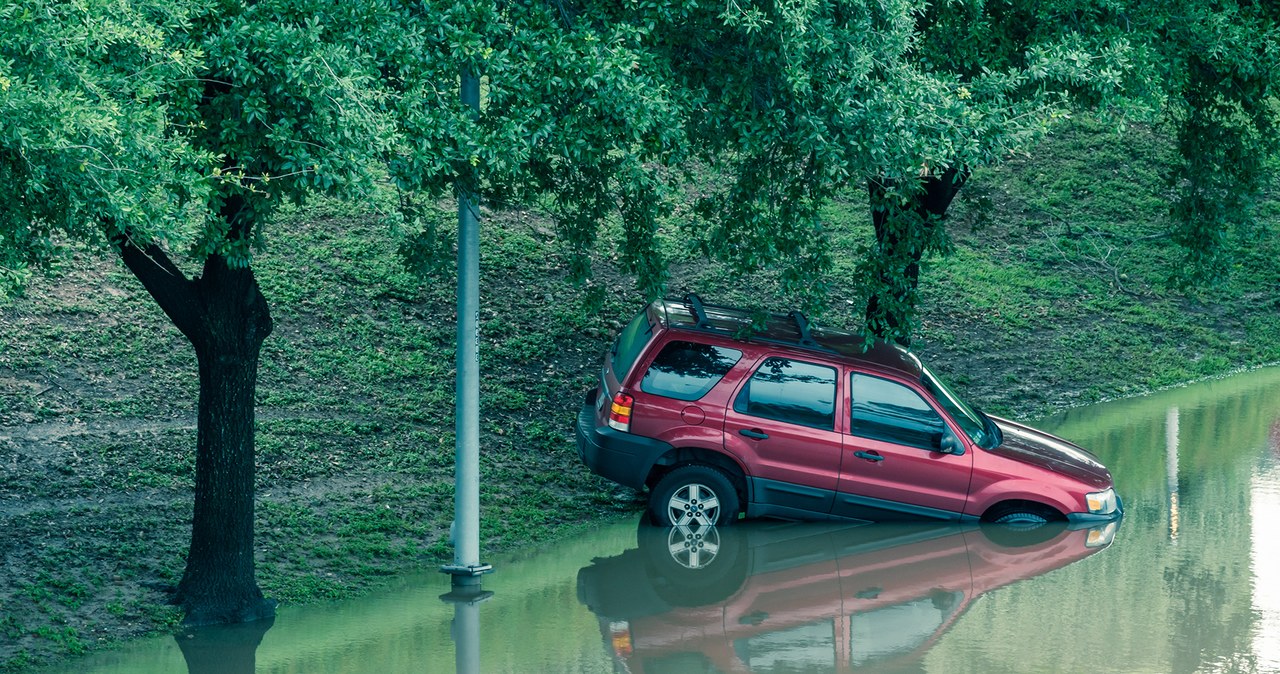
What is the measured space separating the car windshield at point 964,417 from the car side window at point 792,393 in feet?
2.91

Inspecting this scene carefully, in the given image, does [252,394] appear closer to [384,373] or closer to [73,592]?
[73,592]

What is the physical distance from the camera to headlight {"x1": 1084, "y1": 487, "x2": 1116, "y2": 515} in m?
11.4

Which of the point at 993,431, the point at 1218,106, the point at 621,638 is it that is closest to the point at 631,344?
the point at 621,638

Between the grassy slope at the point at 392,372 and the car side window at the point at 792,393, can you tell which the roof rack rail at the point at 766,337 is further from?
the grassy slope at the point at 392,372

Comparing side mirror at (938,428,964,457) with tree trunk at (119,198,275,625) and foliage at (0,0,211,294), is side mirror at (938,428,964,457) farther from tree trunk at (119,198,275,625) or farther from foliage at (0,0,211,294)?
foliage at (0,0,211,294)

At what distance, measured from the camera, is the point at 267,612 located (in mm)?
9555

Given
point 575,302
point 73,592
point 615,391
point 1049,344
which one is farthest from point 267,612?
point 1049,344

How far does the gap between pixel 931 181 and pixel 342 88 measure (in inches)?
311

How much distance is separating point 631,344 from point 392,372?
170 inches

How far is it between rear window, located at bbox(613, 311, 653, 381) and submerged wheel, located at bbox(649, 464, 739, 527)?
0.98 metres

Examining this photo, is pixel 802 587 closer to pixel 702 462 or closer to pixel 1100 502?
pixel 702 462

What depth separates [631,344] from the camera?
11.6m

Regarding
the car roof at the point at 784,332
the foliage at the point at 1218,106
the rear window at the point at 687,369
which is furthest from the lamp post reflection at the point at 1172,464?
the rear window at the point at 687,369

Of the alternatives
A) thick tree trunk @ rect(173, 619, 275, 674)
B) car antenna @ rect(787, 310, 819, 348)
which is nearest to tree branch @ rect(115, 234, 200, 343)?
thick tree trunk @ rect(173, 619, 275, 674)
